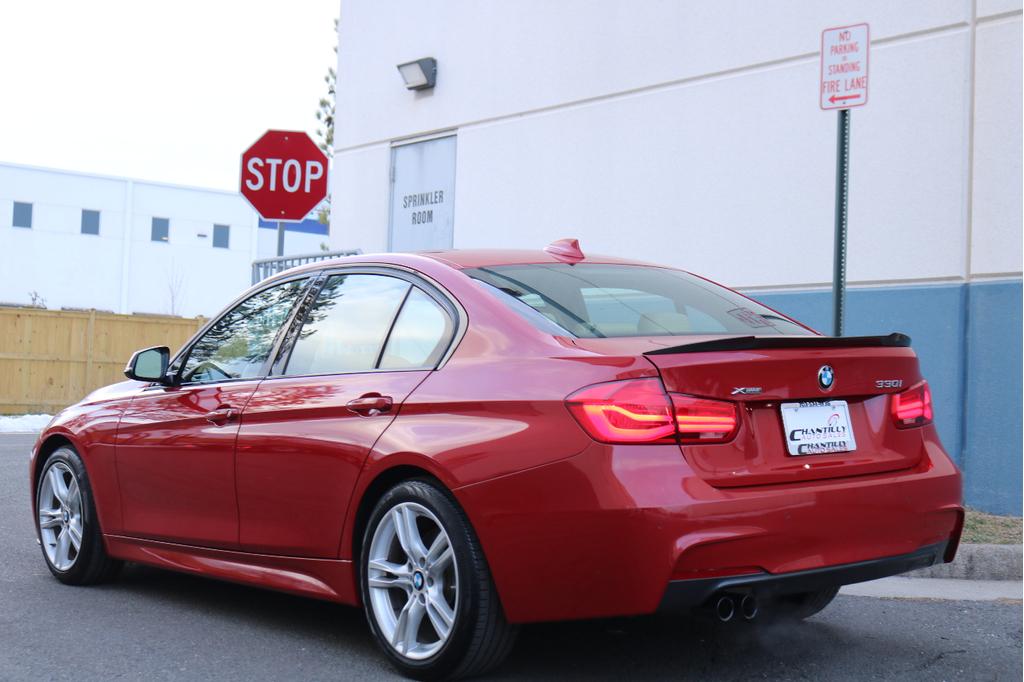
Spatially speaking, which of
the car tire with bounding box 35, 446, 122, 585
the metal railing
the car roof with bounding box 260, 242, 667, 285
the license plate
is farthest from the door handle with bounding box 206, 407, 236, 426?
the metal railing

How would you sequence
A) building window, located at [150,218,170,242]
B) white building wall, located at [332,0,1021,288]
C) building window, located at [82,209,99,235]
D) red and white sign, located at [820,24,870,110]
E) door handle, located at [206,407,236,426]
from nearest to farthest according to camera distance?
door handle, located at [206,407,236,426] → red and white sign, located at [820,24,870,110] → white building wall, located at [332,0,1021,288] → building window, located at [82,209,99,235] → building window, located at [150,218,170,242]

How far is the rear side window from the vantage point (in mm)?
4613

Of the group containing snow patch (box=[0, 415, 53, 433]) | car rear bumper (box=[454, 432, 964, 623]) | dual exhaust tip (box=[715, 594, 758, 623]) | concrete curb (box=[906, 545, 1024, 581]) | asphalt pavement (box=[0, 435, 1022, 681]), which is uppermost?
car rear bumper (box=[454, 432, 964, 623])

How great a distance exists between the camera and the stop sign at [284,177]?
11984mm

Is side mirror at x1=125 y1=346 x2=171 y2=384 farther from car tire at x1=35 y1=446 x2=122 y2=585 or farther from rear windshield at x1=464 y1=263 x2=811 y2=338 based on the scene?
rear windshield at x1=464 y1=263 x2=811 y2=338

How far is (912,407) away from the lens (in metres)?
4.41

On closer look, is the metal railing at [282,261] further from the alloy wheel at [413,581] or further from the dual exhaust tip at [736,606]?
the dual exhaust tip at [736,606]

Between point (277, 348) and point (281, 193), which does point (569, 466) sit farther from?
point (281, 193)

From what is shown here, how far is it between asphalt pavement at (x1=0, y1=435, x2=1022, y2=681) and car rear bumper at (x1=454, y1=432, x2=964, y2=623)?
1.85 feet

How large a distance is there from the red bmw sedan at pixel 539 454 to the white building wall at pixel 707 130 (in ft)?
12.9

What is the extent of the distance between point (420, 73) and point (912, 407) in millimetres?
9999

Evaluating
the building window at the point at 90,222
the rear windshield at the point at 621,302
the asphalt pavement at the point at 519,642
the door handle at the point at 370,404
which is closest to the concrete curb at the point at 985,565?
the asphalt pavement at the point at 519,642

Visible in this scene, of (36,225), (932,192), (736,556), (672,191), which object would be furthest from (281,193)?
(36,225)

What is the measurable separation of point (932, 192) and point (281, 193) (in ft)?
20.0
